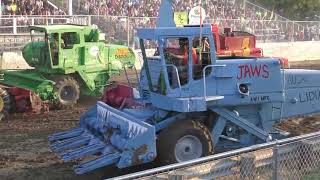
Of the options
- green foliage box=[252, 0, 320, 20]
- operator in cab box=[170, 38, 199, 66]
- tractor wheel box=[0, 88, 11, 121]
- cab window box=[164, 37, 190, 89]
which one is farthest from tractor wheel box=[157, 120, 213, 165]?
green foliage box=[252, 0, 320, 20]

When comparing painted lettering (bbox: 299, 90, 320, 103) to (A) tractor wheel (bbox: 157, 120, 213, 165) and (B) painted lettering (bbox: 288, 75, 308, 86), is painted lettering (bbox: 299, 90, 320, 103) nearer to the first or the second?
(B) painted lettering (bbox: 288, 75, 308, 86)

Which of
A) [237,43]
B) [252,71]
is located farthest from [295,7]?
[252,71]

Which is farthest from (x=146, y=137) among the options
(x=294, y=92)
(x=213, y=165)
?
(x=294, y=92)

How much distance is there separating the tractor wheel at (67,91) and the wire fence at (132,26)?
2995 mm

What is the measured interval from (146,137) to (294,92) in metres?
3.24

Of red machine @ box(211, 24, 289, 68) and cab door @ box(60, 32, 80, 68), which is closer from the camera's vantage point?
cab door @ box(60, 32, 80, 68)

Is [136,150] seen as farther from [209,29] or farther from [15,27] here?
[15,27]

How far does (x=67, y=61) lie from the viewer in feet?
50.6

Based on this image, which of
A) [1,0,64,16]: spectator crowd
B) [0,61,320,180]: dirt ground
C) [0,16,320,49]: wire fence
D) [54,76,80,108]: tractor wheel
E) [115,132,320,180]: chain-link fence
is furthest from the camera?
[1,0,64,16]: spectator crowd

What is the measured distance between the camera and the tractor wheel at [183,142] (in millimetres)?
8344

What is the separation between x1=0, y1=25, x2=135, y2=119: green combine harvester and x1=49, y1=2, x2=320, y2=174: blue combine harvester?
187 inches

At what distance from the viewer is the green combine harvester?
47.2ft

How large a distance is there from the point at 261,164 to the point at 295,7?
3859 cm

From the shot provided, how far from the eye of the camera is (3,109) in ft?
44.7
